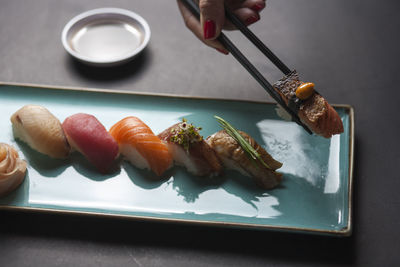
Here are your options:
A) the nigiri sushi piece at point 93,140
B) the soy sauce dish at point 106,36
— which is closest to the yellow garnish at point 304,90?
the nigiri sushi piece at point 93,140

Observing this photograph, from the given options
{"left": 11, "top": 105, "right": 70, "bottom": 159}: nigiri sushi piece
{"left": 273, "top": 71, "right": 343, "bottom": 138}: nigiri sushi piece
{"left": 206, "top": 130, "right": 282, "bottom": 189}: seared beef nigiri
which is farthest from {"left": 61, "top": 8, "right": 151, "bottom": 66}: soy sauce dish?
{"left": 273, "top": 71, "right": 343, "bottom": 138}: nigiri sushi piece

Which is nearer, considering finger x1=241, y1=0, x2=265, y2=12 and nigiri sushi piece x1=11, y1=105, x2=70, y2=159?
nigiri sushi piece x1=11, y1=105, x2=70, y2=159

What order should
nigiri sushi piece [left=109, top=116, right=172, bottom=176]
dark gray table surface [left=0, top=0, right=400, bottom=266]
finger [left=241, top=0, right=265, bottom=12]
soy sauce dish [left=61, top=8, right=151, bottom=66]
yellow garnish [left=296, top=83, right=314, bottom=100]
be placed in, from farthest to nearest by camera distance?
soy sauce dish [left=61, top=8, right=151, bottom=66] < finger [left=241, top=0, right=265, bottom=12] < nigiri sushi piece [left=109, top=116, right=172, bottom=176] < yellow garnish [left=296, top=83, right=314, bottom=100] < dark gray table surface [left=0, top=0, right=400, bottom=266]

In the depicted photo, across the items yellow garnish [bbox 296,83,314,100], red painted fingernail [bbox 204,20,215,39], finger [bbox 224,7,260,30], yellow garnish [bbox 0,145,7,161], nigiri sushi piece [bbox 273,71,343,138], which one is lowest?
yellow garnish [bbox 0,145,7,161]

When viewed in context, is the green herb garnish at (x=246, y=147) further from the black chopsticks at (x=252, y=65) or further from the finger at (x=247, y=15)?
the finger at (x=247, y=15)

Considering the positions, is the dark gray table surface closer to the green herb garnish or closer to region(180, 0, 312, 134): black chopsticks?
the green herb garnish

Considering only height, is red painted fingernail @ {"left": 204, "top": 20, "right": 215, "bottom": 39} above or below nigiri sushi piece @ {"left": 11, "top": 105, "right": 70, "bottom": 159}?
above

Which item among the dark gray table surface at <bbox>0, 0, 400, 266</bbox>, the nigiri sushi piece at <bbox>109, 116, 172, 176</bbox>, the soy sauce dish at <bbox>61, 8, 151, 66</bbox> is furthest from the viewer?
the soy sauce dish at <bbox>61, 8, 151, 66</bbox>

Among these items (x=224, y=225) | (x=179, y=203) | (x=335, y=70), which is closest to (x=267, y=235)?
(x=224, y=225)
